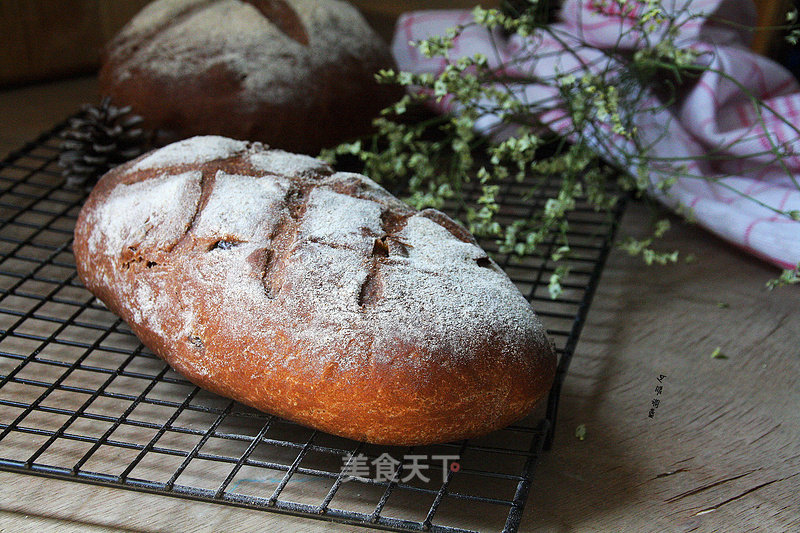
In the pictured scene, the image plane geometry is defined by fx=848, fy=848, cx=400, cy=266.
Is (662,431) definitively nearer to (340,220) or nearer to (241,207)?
(340,220)

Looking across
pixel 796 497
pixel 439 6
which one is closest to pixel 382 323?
pixel 796 497

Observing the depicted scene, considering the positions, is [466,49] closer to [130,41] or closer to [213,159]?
[130,41]

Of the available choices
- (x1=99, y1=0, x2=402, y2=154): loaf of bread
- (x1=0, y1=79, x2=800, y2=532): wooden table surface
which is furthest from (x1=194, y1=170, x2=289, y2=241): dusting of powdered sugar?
(x1=99, y1=0, x2=402, y2=154): loaf of bread

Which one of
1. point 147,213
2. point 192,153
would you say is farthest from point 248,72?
point 147,213

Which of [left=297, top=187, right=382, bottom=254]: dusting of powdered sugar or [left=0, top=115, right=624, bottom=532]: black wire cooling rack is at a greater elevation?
[left=297, top=187, right=382, bottom=254]: dusting of powdered sugar

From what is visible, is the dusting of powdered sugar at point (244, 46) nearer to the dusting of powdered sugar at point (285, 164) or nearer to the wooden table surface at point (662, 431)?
the dusting of powdered sugar at point (285, 164)

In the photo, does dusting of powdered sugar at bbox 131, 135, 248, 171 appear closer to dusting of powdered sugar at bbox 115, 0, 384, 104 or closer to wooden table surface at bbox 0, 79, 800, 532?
dusting of powdered sugar at bbox 115, 0, 384, 104

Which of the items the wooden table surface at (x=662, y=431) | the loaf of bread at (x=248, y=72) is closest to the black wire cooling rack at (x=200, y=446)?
the wooden table surface at (x=662, y=431)
